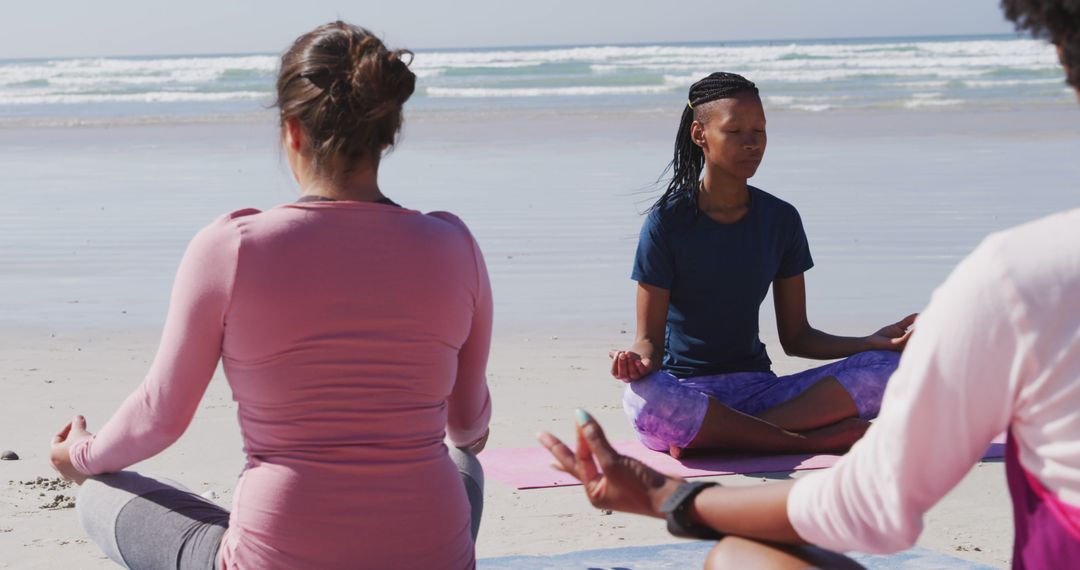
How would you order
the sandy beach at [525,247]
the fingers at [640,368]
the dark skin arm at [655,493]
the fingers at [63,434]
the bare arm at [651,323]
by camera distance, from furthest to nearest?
the bare arm at [651,323], the fingers at [640,368], the sandy beach at [525,247], the fingers at [63,434], the dark skin arm at [655,493]

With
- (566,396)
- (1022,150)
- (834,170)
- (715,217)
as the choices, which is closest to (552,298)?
(566,396)

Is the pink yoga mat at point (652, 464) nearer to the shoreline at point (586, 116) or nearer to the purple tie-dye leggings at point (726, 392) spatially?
the purple tie-dye leggings at point (726, 392)

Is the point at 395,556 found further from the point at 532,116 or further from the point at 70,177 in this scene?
the point at 532,116

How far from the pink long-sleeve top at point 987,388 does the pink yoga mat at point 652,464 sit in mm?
2713

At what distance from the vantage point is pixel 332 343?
239 cm

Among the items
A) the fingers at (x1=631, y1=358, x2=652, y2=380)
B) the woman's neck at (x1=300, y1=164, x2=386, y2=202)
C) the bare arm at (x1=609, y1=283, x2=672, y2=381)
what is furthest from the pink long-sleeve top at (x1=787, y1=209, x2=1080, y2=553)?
the bare arm at (x1=609, y1=283, x2=672, y2=381)

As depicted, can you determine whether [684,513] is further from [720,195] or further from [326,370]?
[720,195]

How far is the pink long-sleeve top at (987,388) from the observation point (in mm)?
1592

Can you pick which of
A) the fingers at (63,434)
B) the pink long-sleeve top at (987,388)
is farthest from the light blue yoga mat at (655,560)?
the pink long-sleeve top at (987,388)

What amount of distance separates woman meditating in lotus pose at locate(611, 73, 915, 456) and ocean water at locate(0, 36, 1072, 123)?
1834cm

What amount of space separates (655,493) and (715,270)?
265 cm

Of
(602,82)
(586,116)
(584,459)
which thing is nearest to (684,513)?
(584,459)

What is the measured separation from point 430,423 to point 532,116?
1977 centimetres

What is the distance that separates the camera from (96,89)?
31.7 meters
